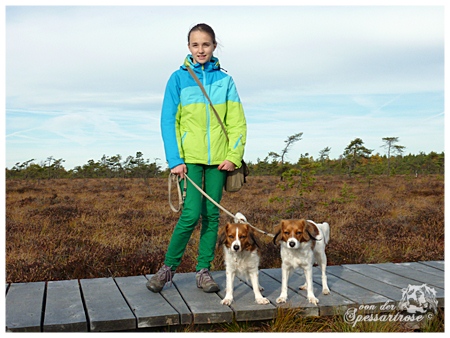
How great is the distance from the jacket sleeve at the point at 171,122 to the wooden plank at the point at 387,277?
253 cm

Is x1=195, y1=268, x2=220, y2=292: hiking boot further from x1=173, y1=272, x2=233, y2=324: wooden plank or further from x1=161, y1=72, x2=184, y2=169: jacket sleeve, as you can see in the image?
x1=161, y1=72, x2=184, y2=169: jacket sleeve

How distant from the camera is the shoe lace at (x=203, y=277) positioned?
459 centimetres

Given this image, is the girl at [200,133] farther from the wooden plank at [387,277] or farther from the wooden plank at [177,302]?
the wooden plank at [387,277]

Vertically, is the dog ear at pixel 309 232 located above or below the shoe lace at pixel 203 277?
above

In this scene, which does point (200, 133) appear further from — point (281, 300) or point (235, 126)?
point (281, 300)

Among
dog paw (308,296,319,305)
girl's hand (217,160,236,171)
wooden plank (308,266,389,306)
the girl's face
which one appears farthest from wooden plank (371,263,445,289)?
the girl's face

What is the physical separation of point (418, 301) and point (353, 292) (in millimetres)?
600

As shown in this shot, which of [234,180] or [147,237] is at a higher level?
[234,180]

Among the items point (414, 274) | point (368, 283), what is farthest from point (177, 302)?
point (414, 274)

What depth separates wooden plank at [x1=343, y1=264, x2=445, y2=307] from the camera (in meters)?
4.67

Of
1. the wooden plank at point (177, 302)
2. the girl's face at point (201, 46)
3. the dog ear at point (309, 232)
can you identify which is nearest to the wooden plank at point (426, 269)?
the dog ear at point (309, 232)

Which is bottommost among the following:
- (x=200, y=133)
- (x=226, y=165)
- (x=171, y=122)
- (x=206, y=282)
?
(x=206, y=282)

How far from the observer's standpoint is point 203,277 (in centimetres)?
462

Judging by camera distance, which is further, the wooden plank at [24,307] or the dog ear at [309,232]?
the dog ear at [309,232]
